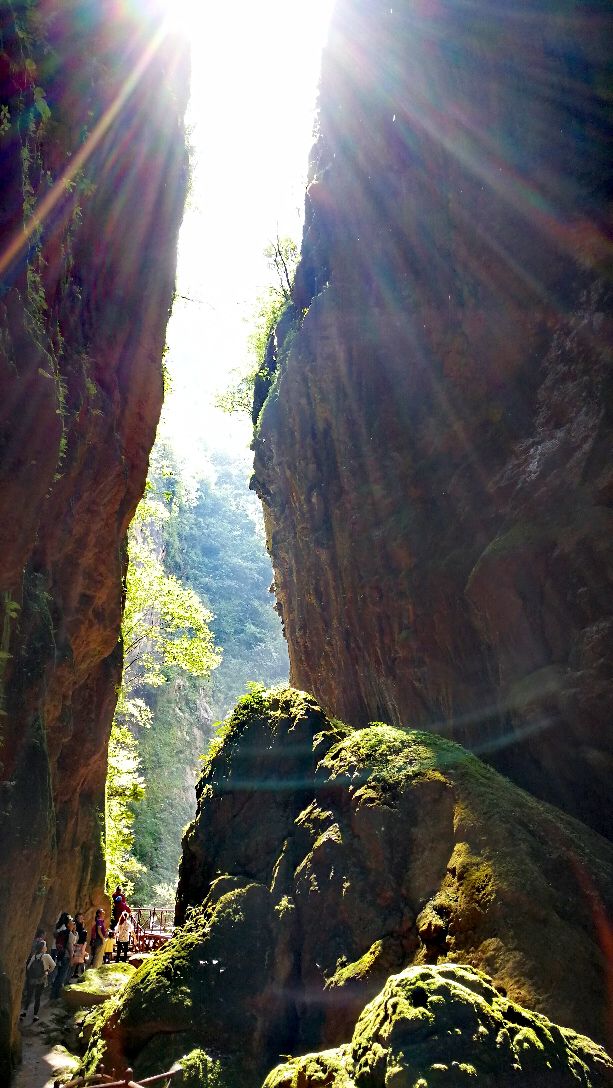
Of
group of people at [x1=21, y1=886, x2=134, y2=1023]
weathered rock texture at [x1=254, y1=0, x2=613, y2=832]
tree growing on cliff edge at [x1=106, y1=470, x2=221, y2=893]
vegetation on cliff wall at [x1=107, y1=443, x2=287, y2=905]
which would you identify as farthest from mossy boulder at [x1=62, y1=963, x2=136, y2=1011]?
tree growing on cliff edge at [x1=106, y1=470, x2=221, y2=893]

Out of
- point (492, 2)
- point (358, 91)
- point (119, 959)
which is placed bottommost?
point (119, 959)

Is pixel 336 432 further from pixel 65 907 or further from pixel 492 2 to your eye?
pixel 65 907

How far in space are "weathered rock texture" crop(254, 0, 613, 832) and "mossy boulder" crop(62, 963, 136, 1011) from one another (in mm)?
7012

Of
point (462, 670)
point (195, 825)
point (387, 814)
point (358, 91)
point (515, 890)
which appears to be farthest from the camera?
point (358, 91)

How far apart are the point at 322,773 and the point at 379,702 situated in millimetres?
8212

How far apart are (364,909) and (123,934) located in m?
14.3

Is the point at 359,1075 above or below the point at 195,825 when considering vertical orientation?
below

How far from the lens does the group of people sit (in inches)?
448

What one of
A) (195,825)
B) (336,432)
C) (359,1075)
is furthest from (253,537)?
(359,1075)

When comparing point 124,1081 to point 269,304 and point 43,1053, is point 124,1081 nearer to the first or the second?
point 43,1053

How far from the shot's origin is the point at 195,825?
26.5 ft

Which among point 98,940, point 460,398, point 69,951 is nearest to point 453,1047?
point 69,951

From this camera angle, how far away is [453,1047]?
3.46m

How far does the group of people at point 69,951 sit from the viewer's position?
11.4 metres
